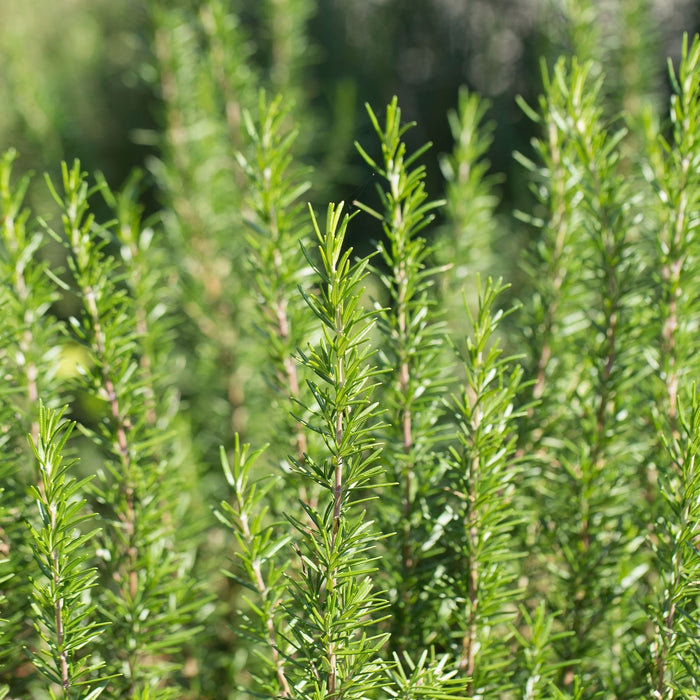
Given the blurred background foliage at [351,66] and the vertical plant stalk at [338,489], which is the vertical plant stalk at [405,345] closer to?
the vertical plant stalk at [338,489]

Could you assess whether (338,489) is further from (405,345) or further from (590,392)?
(590,392)

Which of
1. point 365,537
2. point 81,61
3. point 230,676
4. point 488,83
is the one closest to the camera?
point 365,537

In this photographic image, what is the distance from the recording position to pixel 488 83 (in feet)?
4.29

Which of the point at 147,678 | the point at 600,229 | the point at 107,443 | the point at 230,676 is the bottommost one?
the point at 230,676

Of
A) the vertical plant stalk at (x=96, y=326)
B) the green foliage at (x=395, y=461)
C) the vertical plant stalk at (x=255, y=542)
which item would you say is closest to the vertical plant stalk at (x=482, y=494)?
the green foliage at (x=395, y=461)

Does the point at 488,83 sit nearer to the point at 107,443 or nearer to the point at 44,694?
the point at 107,443

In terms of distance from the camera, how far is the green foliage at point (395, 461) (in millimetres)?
375

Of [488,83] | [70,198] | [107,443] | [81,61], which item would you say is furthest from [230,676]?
[81,61]

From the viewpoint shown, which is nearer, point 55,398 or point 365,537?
point 365,537

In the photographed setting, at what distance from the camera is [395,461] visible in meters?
0.47

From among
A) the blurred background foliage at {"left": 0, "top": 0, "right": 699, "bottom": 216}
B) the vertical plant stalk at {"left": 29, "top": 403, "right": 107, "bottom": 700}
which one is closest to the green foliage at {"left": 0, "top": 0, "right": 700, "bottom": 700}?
the vertical plant stalk at {"left": 29, "top": 403, "right": 107, "bottom": 700}

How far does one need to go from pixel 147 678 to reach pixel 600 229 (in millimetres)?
423

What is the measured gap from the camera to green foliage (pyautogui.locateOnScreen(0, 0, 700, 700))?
1.23 feet

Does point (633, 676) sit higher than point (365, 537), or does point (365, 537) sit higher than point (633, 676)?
point (365, 537)
